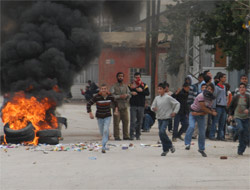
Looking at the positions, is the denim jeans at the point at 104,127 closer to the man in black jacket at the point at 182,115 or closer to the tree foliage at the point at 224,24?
the man in black jacket at the point at 182,115

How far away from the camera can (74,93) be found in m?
41.1

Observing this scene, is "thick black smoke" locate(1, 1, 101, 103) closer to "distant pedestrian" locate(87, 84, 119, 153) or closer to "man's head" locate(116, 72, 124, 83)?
"man's head" locate(116, 72, 124, 83)

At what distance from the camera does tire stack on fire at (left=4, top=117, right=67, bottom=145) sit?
39.7 ft

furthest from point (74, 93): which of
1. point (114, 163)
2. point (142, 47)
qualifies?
point (114, 163)

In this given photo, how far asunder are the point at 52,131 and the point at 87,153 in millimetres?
2033

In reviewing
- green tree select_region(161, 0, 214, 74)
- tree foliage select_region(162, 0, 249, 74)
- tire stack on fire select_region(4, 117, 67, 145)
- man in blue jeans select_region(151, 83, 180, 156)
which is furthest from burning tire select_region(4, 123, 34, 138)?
green tree select_region(161, 0, 214, 74)

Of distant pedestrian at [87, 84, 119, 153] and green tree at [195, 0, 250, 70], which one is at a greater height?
green tree at [195, 0, 250, 70]

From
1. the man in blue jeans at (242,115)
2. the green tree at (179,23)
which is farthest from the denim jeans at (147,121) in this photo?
the green tree at (179,23)

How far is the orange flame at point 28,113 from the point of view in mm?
12656

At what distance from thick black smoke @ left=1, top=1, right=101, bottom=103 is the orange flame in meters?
0.44

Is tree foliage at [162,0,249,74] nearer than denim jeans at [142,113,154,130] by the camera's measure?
No

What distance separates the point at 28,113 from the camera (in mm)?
13023

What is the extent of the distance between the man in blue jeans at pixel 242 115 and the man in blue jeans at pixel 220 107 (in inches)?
106

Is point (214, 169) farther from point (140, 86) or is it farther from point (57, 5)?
point (57, 5)
